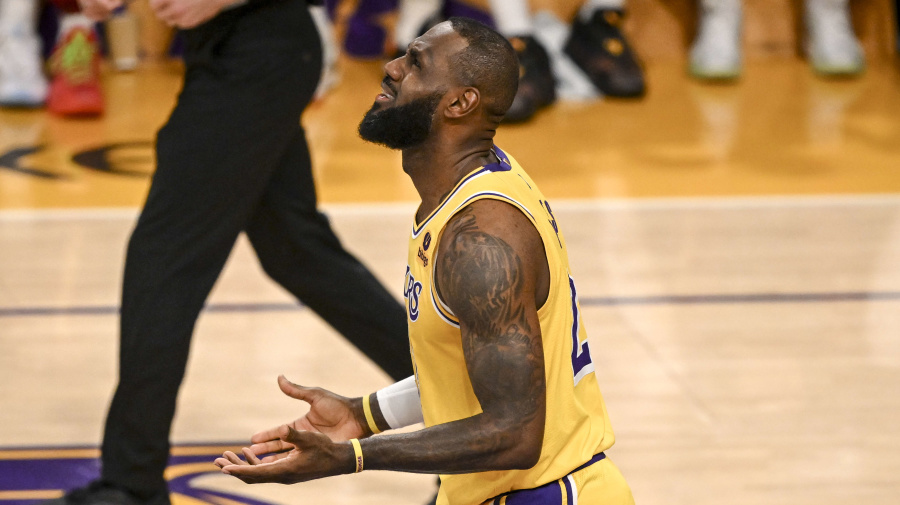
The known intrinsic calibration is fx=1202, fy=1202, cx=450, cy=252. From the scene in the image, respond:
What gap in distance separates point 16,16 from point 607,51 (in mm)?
3241

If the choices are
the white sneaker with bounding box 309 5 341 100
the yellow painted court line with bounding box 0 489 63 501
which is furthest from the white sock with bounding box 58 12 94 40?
the yellow painted court line with bounding box 0 489 63 501

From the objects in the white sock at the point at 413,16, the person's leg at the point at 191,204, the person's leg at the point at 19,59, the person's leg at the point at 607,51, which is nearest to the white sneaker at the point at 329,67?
the white sock at the point at 413,16

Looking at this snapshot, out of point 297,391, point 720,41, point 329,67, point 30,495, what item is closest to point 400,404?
point 297,391

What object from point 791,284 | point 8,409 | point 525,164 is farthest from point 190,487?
point 525,164

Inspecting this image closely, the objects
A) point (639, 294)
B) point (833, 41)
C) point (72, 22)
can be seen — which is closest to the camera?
point (639, 294)

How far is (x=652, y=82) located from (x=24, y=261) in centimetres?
413

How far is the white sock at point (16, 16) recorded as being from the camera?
6.35m

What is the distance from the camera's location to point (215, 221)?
96.5 inches

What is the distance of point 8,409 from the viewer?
3146mm

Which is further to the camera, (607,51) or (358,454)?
(607,51)

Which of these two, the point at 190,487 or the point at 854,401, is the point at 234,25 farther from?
the point at 854,401

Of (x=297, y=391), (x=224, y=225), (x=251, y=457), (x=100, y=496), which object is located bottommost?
(x=100, y=496)

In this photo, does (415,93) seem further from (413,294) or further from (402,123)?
(413,294)

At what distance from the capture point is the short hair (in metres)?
1.67
